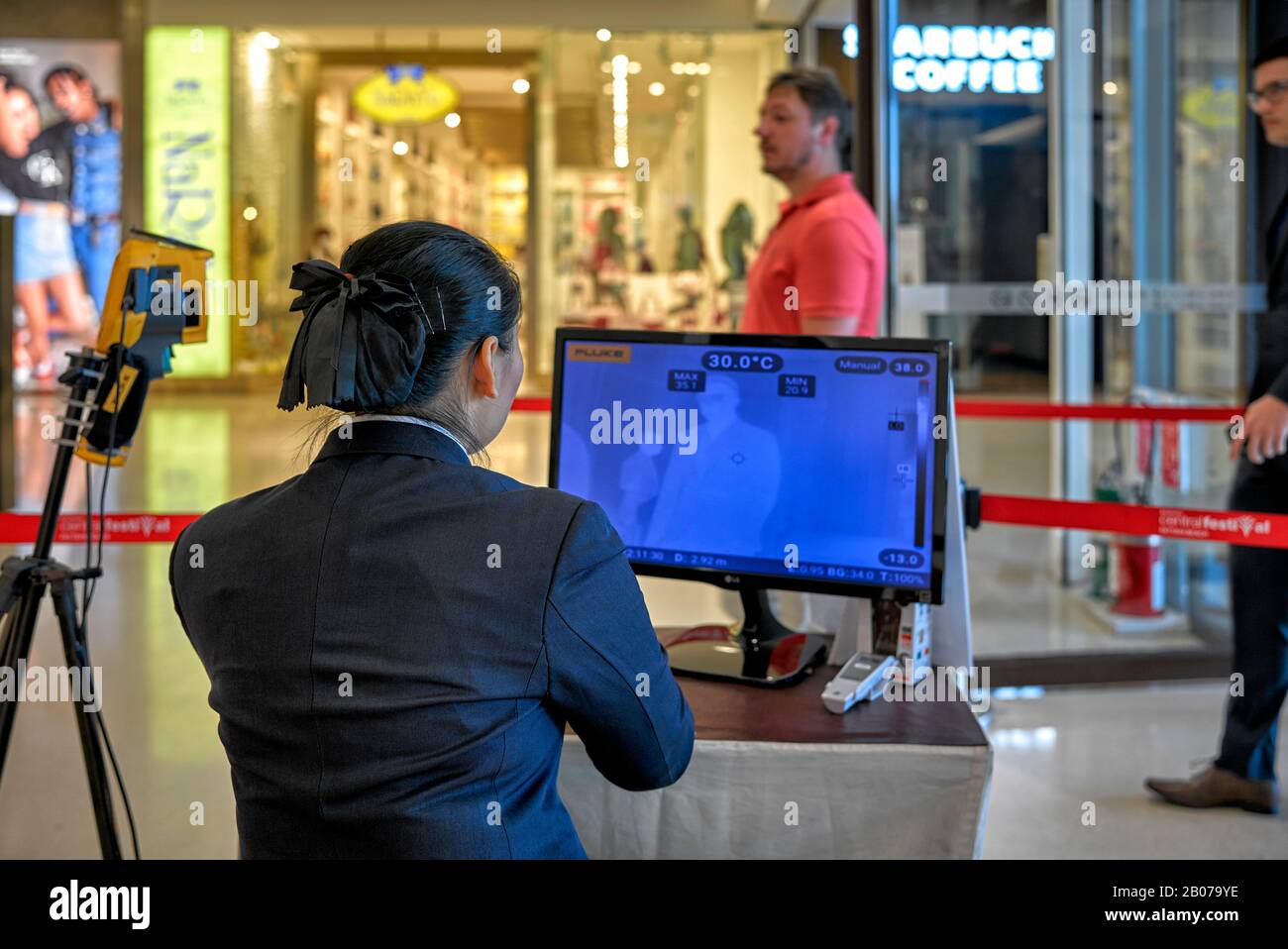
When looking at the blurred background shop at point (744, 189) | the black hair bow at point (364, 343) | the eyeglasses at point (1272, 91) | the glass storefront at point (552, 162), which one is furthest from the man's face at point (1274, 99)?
the glass storefront at point (552, 162)

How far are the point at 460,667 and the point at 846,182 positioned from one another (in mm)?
2250

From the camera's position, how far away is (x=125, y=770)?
11.2 feet

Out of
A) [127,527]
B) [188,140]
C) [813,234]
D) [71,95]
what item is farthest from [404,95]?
[127,527]

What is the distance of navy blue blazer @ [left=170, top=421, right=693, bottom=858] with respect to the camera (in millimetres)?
1285

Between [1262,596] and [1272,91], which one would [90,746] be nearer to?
[1262,596]

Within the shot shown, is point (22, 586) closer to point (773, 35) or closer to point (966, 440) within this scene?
point (966, 440)

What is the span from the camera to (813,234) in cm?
317

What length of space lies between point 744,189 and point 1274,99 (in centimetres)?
1048

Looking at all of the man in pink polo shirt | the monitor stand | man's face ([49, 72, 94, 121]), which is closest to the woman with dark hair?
the monitor stand

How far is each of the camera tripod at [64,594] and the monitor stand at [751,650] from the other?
921 millimetres

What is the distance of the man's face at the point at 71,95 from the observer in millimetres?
13352

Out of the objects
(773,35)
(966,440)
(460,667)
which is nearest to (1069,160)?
(966,440)

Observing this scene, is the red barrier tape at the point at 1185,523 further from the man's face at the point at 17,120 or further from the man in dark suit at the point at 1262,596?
the man's face at the point at 17,120
